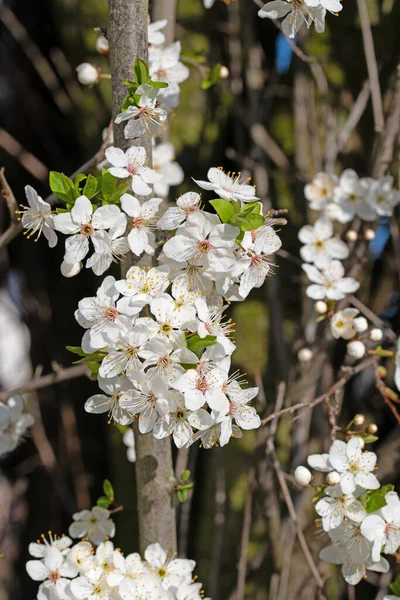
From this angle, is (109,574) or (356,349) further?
(356,349)

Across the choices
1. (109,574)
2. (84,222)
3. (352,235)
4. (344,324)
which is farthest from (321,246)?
(109,574)

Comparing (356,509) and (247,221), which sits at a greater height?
(247,221)

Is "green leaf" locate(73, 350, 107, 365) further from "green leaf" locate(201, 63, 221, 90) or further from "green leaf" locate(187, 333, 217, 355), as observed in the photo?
"green leaf" locate(201, 63, 221, 90)

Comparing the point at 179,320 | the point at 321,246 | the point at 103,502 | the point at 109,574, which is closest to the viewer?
the point at 179,320

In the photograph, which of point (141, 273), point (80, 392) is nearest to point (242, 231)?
point (141, 273)

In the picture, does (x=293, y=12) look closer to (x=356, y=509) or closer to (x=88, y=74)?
(x=88, y=74)

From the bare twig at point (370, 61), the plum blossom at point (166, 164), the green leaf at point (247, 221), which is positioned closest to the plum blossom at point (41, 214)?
the green leaf at point (247, 221)

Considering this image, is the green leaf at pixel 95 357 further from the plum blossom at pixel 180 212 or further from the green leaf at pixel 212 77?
the green leaf at pixel 212 77
